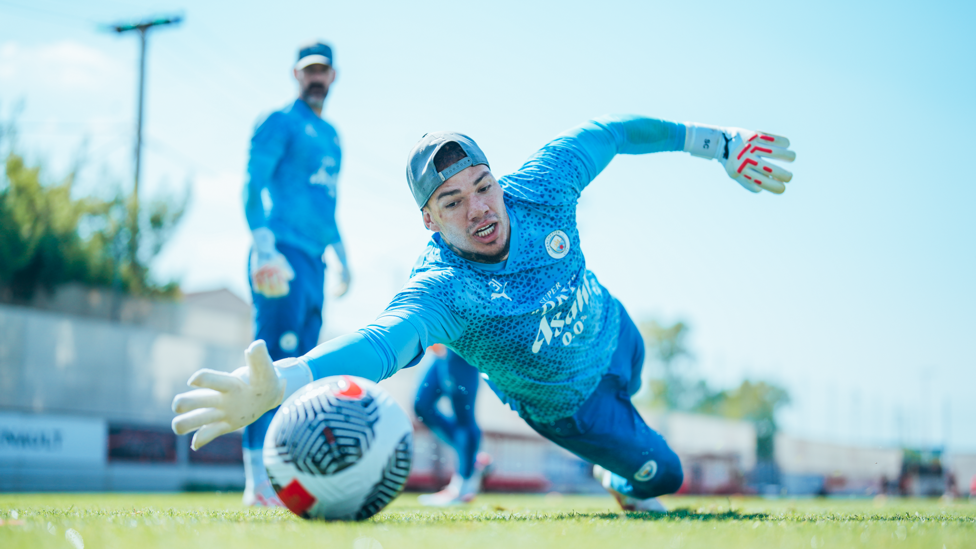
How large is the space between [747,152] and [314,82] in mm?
3172

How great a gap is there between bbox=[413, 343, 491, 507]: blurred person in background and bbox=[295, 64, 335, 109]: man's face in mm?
2302

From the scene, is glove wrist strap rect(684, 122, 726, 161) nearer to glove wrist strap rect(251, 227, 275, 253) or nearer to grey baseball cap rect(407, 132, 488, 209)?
grey baseball cap rect(407, 132, 488, 209)

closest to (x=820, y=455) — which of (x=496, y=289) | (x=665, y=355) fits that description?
(x=665, y=355)

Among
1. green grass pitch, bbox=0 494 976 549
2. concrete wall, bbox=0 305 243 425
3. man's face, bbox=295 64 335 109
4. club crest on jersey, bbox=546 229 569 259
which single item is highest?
man's face, bbox=295 64 335 109

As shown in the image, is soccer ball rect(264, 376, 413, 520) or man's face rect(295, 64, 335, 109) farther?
man's face rect(295, 64, 335, 109)

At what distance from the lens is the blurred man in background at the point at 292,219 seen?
15.9 ft

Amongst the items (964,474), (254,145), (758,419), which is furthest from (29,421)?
(758,419)

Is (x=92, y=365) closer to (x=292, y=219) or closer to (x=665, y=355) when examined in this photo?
(x=292, y=219)

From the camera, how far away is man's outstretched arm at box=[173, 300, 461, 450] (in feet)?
7.89

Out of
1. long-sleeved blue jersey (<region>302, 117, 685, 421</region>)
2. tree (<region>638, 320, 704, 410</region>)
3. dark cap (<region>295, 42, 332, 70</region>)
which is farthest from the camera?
tree (<region>638, 320, 704, 410</region>)

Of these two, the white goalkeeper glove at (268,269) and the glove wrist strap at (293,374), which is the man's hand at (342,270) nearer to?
the white goalkeeper glove at (268,269)

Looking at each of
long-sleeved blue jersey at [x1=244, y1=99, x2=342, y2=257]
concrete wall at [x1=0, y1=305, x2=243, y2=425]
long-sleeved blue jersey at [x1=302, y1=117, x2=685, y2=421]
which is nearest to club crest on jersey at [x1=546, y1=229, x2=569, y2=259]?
long-sleeved blue jersey at [x1=302, y1=117, x2=685, y2=421]

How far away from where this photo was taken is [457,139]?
3.33 metres

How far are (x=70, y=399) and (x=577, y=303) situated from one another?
59.7 ft
